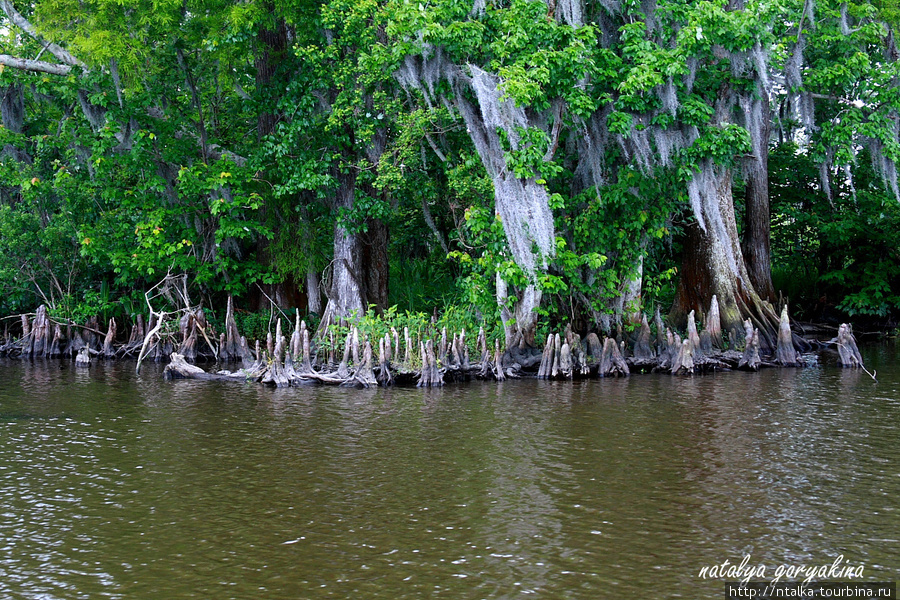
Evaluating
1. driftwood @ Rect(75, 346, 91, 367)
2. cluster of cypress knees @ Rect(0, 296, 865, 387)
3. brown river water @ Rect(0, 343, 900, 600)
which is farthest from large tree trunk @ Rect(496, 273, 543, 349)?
driftwood @ Rect(75, 346, 91, 367)

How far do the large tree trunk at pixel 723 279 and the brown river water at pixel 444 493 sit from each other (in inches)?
136

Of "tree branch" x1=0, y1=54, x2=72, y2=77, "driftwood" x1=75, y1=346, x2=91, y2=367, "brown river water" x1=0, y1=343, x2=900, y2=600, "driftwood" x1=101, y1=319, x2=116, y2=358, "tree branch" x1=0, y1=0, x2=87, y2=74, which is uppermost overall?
"tree branch" x1=0, y1=0, x2=87, y2=74

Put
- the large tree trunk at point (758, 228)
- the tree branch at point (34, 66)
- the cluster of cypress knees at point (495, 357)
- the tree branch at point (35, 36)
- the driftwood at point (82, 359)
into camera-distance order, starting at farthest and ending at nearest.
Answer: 1. the large tree trunk at point (758, 228)
2. the tree branch at point (35, 36)
3. the driftwood at point (82, 359)
4. the tree branch at point (34, 66)
5. the cluster of cypress knees at point (495, 357)

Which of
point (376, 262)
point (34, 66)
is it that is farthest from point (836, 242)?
point (34, 66)

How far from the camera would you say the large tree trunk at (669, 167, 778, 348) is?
15570mm

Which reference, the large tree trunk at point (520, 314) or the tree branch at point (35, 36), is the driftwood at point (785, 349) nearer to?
the large tree trunk at point (520, 314)

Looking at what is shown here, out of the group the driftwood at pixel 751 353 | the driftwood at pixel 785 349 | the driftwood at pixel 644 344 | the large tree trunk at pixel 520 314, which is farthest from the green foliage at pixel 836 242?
the large tree trunk at pixel 520 314

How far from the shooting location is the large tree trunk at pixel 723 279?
15.6 m

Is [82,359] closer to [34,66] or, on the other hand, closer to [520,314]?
[34,66]

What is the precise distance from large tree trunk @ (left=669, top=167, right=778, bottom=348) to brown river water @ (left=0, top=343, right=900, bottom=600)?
3.46 metres

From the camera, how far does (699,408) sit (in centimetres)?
1099

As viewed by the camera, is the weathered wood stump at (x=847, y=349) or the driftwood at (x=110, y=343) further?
the driftwood at (x=110, y=343)

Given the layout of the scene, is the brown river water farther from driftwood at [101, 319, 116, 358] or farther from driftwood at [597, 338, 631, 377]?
driftwood at [101, 319, 116, 358]

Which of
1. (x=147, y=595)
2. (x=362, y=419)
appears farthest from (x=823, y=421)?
(x=147, y=595)
